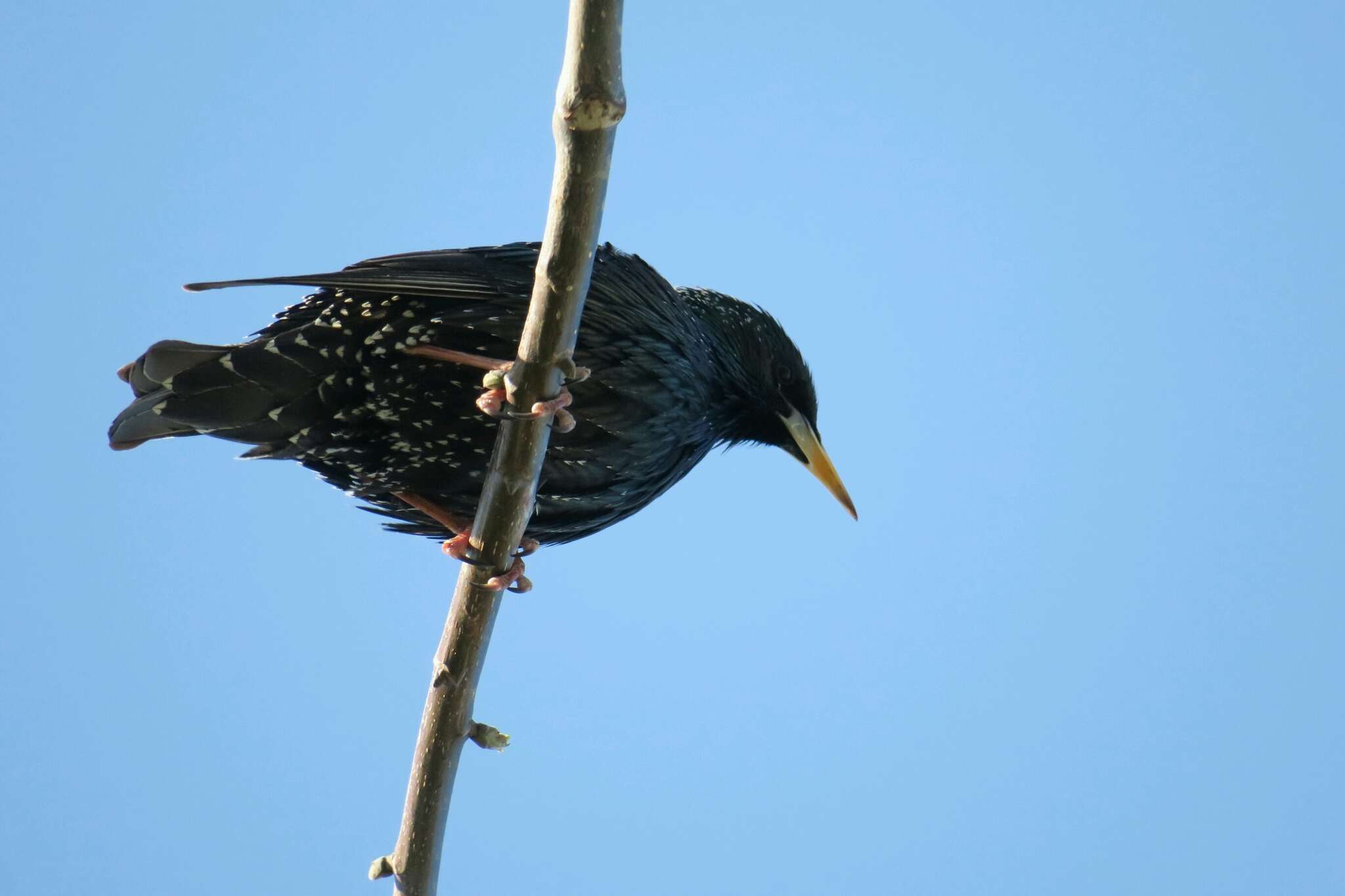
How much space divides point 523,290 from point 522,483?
1054 mm

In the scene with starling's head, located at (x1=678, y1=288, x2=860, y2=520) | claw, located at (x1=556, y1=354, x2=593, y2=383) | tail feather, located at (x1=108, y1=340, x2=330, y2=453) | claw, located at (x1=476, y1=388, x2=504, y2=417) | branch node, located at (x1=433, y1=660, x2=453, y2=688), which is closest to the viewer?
claw, located at (x1=556, y1=354, x2=593, y2=383)

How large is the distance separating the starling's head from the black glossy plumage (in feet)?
1.67

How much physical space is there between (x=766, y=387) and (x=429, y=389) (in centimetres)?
148

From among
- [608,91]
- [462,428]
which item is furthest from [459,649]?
[608,91]

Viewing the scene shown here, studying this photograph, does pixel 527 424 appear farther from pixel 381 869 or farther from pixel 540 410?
pixel 381 869

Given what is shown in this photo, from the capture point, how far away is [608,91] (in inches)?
98.3

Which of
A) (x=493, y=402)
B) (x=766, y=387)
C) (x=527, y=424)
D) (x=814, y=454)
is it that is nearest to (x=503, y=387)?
(x=493, y=402)

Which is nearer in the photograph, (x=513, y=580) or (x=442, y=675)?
(x=442, y=675)

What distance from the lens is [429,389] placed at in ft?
12.9

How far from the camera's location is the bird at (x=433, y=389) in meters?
3.83

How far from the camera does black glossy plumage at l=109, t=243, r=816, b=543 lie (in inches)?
151

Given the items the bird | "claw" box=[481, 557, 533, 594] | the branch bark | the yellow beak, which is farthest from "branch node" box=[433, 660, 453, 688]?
the yellow beak

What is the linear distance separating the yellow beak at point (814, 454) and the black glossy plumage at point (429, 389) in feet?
2.52

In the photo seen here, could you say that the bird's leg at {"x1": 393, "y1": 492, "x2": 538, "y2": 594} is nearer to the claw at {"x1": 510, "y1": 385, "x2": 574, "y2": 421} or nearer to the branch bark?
the branch bark
